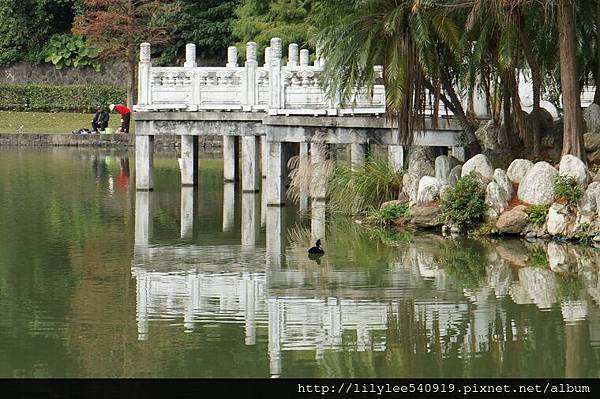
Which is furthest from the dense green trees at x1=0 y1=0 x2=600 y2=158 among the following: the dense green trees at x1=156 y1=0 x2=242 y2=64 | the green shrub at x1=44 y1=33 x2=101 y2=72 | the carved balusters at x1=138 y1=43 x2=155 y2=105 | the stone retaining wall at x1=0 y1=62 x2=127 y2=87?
the stone retaining wall at x1=0 y1=62 x2=127 y2=87

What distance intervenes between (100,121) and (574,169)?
29.3 metres

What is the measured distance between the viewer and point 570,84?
23.4m

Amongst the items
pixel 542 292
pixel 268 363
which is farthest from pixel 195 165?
pixel 268 363

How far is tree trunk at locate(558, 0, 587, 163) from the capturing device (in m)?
23.3

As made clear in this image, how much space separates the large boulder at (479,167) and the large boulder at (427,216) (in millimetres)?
697

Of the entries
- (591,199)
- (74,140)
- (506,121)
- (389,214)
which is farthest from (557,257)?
(74,140)

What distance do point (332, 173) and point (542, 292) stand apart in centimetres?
887

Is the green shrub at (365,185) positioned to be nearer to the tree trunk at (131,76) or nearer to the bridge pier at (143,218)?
the bridge pier at (143,218)

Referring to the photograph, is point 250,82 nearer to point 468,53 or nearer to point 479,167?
point 468,53

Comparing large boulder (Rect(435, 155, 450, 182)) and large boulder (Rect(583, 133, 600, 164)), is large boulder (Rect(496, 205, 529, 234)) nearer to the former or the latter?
large boulder (Rect(583, 133, 600, 164))

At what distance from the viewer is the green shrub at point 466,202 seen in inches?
914

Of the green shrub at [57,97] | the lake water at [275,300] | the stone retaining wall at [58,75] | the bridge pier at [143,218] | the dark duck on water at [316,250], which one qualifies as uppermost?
the stone retaining wall at [58,75]

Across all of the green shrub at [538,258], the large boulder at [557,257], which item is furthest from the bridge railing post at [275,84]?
the green shrub at [538,258]

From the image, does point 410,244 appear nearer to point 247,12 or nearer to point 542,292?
point 542,292
